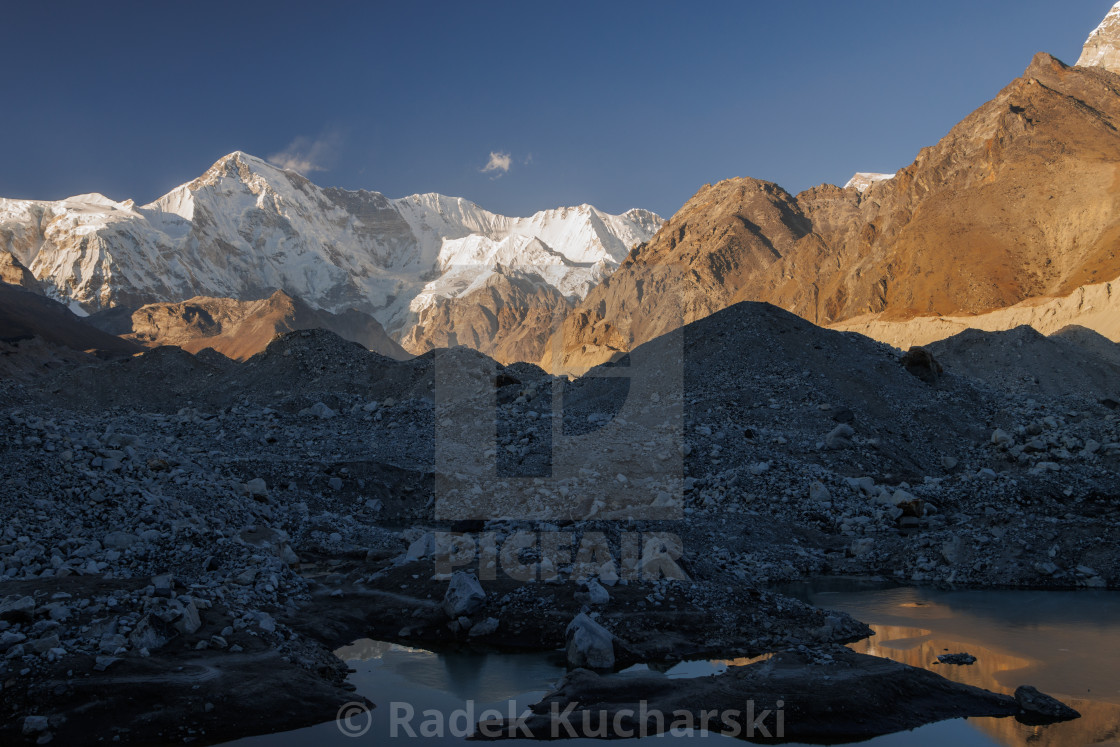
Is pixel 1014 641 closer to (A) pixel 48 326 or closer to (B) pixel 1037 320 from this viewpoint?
(B) pixel 1037 320

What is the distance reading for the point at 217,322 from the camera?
132 meters

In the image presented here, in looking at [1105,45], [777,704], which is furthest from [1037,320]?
[1105,45]

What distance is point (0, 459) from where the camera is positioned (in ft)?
37.7

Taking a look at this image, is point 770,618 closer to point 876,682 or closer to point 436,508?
point 876,682

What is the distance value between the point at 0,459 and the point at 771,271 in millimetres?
118595

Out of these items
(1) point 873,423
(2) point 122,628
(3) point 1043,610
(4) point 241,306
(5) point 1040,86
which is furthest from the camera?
(4) point 241,306

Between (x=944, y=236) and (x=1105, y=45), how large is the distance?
332 ft

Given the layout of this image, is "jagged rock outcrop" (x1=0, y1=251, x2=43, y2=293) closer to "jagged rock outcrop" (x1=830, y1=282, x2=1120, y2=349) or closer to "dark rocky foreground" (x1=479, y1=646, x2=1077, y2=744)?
"jagged rock outcrop" (x1=830, y1=282, x2=1120, y2=349)

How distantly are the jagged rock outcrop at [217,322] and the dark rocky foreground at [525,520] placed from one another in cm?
8838

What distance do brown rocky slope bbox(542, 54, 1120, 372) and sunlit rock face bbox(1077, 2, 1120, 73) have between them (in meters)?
50.8

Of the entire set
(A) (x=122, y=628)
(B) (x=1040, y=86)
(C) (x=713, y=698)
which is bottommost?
(C) (x=713, y=698)

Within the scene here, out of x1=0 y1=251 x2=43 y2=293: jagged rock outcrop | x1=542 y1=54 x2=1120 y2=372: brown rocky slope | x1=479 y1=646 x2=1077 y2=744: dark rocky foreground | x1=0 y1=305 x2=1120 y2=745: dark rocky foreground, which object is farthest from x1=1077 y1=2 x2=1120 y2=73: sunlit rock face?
x1=0 y1=251 x2=43 y2=293: jagged rock outcrop

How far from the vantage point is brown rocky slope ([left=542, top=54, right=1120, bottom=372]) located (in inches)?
2783

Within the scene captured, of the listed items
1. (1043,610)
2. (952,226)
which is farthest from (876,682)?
(952,226)
